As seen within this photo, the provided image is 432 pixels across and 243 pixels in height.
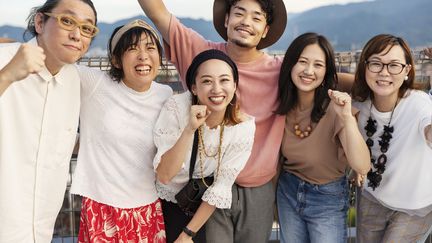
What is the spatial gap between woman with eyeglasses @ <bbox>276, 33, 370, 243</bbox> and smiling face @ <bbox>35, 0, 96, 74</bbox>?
1.21 meters

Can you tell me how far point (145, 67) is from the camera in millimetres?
2832

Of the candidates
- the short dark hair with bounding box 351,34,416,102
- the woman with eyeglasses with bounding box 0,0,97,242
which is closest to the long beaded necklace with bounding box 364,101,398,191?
the short dark hair with bounding box 351,34,416,102

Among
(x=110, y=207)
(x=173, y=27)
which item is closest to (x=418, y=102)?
(x=173, y=27)

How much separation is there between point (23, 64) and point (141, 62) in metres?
0.77

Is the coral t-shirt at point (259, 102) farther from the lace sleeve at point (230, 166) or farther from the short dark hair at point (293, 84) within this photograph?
the lace sleeve at point (230, 166)

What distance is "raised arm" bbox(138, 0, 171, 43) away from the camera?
327 cm

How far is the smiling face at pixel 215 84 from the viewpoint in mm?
2785

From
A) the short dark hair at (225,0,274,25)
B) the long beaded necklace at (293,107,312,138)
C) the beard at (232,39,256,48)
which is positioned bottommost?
the long beaded necklace at (293,107,312,138)

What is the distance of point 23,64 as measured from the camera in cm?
217

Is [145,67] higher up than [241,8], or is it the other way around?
[241,8]

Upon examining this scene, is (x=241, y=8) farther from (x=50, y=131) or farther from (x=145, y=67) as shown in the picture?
(x=50, y=131)

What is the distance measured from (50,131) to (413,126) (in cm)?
207

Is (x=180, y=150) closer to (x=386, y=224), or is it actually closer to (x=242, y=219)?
(x=242, y=219)

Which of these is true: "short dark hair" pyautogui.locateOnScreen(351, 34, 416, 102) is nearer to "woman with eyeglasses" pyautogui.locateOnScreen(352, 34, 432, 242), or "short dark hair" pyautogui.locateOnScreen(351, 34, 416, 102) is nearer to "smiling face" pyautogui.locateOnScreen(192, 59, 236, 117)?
"woman with eyeglasses" pyautogui.locateOnScreen(352, 34, 432, 242)
